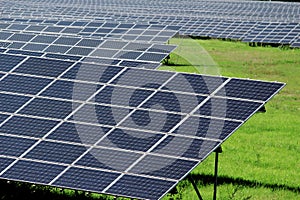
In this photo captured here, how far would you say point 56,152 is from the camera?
11.4m

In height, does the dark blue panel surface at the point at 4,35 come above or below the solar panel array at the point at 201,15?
above

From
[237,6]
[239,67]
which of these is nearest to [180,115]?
[239,67]

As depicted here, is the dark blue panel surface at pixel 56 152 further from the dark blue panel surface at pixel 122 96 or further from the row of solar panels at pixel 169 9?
the row of solar panels at pixel 169 9

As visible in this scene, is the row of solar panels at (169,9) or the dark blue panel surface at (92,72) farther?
the row of solar panels at (169,9)

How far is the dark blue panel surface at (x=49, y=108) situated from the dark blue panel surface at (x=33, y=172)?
124 centimetres

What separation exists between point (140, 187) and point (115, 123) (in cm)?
171

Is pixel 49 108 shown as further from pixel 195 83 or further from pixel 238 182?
pixel 238 182

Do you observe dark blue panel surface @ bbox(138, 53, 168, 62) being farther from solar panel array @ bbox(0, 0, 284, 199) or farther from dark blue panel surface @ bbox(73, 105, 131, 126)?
dark blue panel surface @ bbox(73, 105, 131, 126)

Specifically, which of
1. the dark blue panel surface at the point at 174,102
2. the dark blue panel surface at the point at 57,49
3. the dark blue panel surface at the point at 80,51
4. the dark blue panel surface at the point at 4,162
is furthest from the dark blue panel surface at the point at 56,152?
the dark blue panel surface at the point at 57,49

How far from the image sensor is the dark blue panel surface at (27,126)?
39.0 ft

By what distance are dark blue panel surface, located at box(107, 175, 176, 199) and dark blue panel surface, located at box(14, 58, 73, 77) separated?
3.59 metres

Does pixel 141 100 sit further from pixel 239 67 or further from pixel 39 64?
pixel 239 67

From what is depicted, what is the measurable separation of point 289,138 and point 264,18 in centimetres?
3566

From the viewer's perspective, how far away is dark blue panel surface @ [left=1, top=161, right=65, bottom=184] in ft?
35.8
